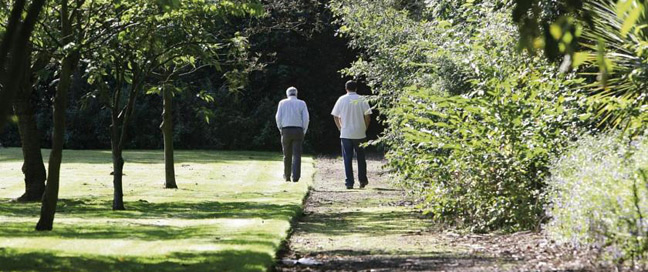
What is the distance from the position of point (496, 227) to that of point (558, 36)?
629 cm

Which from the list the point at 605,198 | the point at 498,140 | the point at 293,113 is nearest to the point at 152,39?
the point at 498,140

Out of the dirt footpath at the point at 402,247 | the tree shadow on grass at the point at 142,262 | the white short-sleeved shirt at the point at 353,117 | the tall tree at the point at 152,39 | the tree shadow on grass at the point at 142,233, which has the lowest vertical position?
the dirt footpath at the point at 402,247

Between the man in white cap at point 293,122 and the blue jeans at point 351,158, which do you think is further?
the man in white cap at point 293,122

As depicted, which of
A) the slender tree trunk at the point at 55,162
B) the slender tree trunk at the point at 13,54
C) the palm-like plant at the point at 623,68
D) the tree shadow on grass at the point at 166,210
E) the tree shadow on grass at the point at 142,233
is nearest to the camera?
the slender tree trunk at the point at 13,54

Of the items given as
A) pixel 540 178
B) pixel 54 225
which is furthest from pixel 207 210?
pixel 540 178

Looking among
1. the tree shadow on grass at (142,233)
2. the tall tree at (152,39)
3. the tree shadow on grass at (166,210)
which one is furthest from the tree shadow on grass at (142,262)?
the tall tree at (152,39)

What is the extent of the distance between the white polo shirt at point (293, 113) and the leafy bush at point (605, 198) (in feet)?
30.6

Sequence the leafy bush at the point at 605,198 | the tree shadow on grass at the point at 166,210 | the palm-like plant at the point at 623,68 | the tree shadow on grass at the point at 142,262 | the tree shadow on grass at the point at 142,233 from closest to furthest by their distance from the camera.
Result: the leafy bush at the point at 605,198
the tree shadow on grass at the point at 142,262
the tree shadow on grass at the point at 142,233
the palm-like plant at the point at 623,68
the tree shadow on grass at the point at 166,210

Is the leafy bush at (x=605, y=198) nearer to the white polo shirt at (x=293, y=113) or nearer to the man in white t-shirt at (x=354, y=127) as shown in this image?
the man in white t-shirt at (x=354, y=127)

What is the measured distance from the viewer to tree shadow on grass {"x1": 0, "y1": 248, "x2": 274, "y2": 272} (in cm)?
725

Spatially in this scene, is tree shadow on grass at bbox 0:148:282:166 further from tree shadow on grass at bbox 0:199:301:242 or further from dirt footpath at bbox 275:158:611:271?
dirt footpath at bbox 275:158:611:271

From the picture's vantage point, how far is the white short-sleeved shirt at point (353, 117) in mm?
16812

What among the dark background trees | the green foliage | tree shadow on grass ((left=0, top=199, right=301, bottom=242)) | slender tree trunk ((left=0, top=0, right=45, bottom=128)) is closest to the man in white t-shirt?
tree shadow on grass ((left=0, top=199, right=301, bottom=242))

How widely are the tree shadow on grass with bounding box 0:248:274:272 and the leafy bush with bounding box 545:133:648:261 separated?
2.39 m
